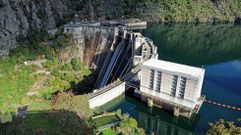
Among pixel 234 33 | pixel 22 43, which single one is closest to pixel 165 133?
pixel 22 43

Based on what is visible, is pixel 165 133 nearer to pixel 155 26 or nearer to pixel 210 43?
pixel 210 43

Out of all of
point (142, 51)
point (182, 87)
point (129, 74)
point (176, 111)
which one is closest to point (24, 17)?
point (142, 51)

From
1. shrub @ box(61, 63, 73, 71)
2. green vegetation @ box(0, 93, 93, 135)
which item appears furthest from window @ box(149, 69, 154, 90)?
shrub @ box(61, 63, 73, 71)

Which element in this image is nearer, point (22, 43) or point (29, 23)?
point (22, 43)

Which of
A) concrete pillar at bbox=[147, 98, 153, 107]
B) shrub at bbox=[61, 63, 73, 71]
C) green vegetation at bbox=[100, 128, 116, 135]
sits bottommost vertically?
concrete pillar at bbox=[147, 98, 153, 107]

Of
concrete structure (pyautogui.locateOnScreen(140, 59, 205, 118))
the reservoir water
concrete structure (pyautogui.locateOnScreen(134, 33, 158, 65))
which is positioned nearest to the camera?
concrete structure (pyautogui.locateOnScreen(140, 59, 205, 118))

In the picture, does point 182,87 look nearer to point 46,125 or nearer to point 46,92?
point 46,125

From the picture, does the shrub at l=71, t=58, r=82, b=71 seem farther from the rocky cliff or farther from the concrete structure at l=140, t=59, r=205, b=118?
the concrete structure at l=140, t=59, r=205, b=118
